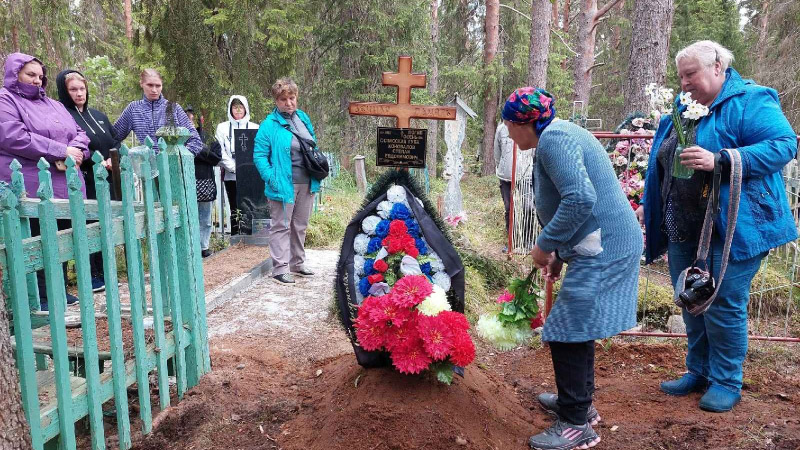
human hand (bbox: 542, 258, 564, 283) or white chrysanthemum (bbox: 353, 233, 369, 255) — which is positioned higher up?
white chrysanthemum (bbox: 353, 233, 369, 255)

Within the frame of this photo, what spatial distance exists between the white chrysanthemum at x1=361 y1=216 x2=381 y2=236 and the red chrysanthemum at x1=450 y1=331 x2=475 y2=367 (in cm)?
73

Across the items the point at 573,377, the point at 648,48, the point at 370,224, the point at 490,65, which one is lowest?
the point at 573,377

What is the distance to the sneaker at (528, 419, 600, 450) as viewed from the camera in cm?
279

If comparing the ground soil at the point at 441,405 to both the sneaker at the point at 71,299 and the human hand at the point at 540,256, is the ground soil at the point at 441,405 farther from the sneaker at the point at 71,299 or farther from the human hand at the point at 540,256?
the sneaker at the point at 71,299

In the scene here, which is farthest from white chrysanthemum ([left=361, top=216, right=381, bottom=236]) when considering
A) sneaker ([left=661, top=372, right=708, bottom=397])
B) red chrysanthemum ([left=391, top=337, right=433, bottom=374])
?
sneaker ([left=661, top=372, right=708, bottom=397])

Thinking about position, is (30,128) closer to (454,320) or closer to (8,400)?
(8,400)

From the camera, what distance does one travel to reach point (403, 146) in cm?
430

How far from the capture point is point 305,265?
6734 millimetres

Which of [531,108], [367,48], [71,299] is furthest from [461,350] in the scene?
[367,48]

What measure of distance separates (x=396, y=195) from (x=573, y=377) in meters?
1.28

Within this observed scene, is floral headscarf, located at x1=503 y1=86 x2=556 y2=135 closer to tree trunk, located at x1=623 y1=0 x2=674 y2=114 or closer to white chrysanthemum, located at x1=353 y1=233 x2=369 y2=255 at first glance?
white chrysanthemum, located at x1=353 y1=233 x2=369 y2=255

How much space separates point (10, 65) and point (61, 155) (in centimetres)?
71

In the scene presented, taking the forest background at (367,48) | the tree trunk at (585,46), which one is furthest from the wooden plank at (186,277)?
the tree trunk at (585,46)

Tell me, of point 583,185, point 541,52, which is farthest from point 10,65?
point 541,52
